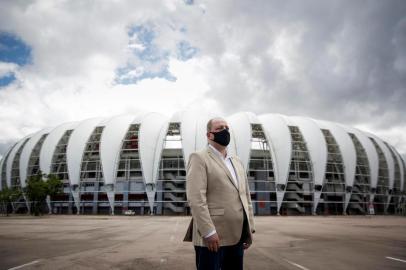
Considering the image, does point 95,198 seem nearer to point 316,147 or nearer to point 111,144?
point 111,144

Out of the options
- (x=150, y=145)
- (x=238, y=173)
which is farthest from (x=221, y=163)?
(x=150, y=145)

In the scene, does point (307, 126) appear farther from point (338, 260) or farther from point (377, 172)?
point (338, 260)

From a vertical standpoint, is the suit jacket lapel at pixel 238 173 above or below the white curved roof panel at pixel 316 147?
below

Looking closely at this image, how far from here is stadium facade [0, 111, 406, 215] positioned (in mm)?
56125

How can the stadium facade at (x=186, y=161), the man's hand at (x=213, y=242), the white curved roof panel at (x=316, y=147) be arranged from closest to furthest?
the man's hand at (x=213, y=242), the stadium facade at (x=186, y=161), the white curved roof panel at (x=316, y=147)

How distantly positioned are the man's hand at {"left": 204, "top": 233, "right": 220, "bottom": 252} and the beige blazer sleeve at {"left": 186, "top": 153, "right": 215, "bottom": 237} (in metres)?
0.06

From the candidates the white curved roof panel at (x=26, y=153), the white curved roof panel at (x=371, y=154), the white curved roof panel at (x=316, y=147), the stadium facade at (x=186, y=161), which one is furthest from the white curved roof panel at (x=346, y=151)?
the white curved roof panel at (x=26, y=153)

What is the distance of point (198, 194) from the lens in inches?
123

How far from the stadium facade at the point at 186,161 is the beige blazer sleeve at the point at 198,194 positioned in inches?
1988

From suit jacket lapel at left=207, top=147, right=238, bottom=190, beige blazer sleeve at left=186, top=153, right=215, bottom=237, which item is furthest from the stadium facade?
beige blazer sleeve at left=186, top=153, right=215, bottom=237

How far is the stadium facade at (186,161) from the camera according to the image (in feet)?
184

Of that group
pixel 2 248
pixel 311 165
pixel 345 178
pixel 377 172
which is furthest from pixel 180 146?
pixel 2 248

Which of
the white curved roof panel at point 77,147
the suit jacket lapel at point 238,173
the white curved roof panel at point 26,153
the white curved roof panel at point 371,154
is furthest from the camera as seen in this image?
the white curved roof panel at point 26,153

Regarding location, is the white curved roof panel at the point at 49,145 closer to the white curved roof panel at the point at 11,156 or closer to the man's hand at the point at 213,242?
the white curved roof panel at the point at 11,156
